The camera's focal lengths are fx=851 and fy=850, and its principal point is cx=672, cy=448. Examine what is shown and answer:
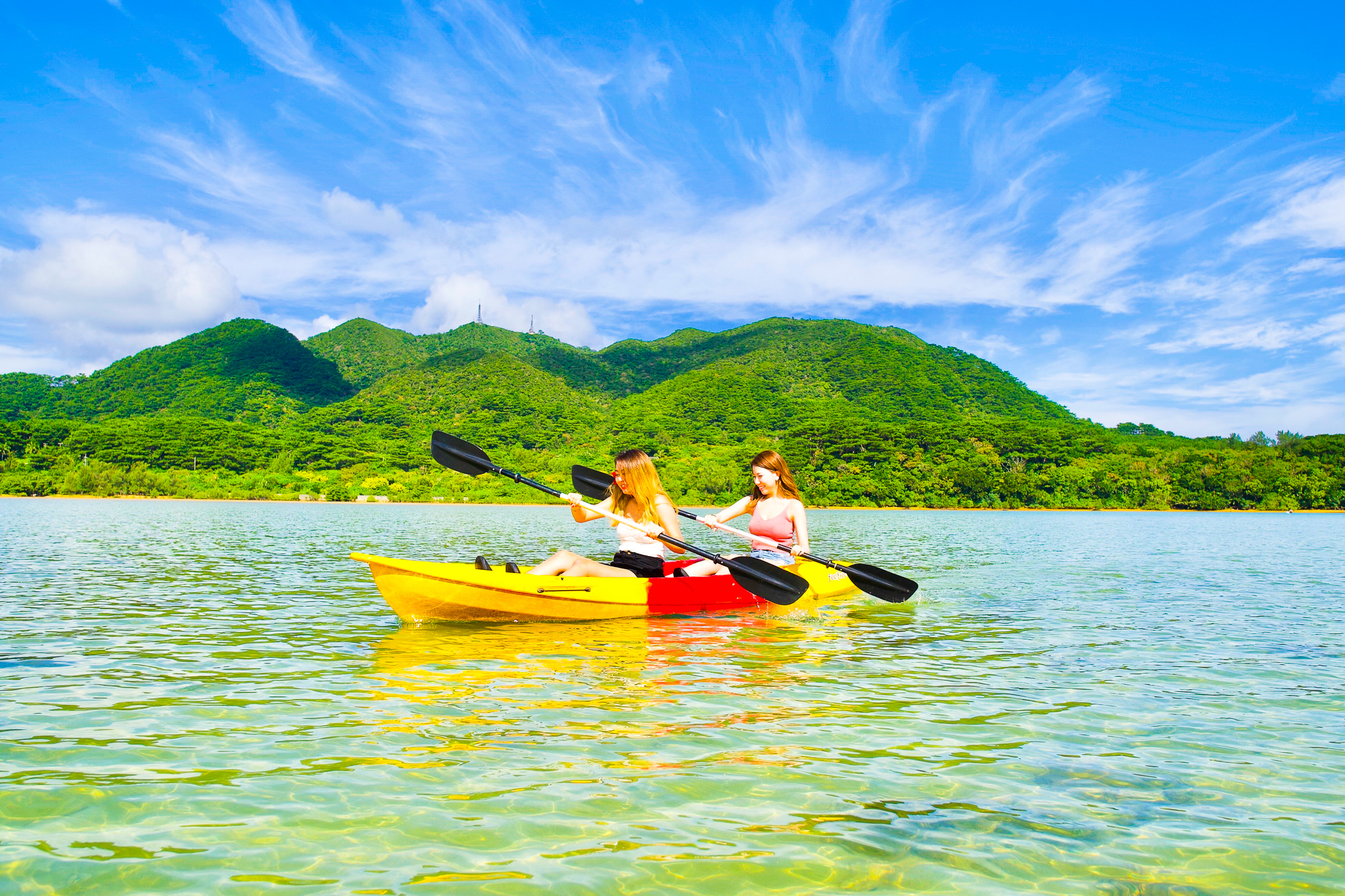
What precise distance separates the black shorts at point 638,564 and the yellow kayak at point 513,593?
32cm

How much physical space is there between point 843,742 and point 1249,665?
14.9 ft

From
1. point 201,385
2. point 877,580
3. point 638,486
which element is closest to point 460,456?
point 638,486

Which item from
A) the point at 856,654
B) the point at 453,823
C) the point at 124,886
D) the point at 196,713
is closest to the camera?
the point at 124,886

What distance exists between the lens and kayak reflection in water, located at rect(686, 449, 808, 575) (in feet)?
31.6

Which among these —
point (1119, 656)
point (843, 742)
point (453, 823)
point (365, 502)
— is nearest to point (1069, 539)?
point (1119, 656)

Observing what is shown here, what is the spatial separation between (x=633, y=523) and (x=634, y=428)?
94.3 meters

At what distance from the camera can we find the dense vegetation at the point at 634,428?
77188 mm

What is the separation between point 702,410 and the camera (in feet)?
369

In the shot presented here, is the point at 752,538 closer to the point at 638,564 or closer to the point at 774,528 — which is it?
the point at 774,528

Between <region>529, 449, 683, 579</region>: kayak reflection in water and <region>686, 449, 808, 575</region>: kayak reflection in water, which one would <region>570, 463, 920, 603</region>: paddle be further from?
<region>529, 449, 683, 579</region>: kayak reflection in water

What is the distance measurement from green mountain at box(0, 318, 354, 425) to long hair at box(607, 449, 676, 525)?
4398 inches

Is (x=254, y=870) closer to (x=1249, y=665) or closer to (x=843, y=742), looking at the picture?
(x=843, y=742)

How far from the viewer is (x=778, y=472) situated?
379 inches

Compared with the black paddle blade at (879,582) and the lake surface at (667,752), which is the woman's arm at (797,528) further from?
the lake surface at (667,752)
